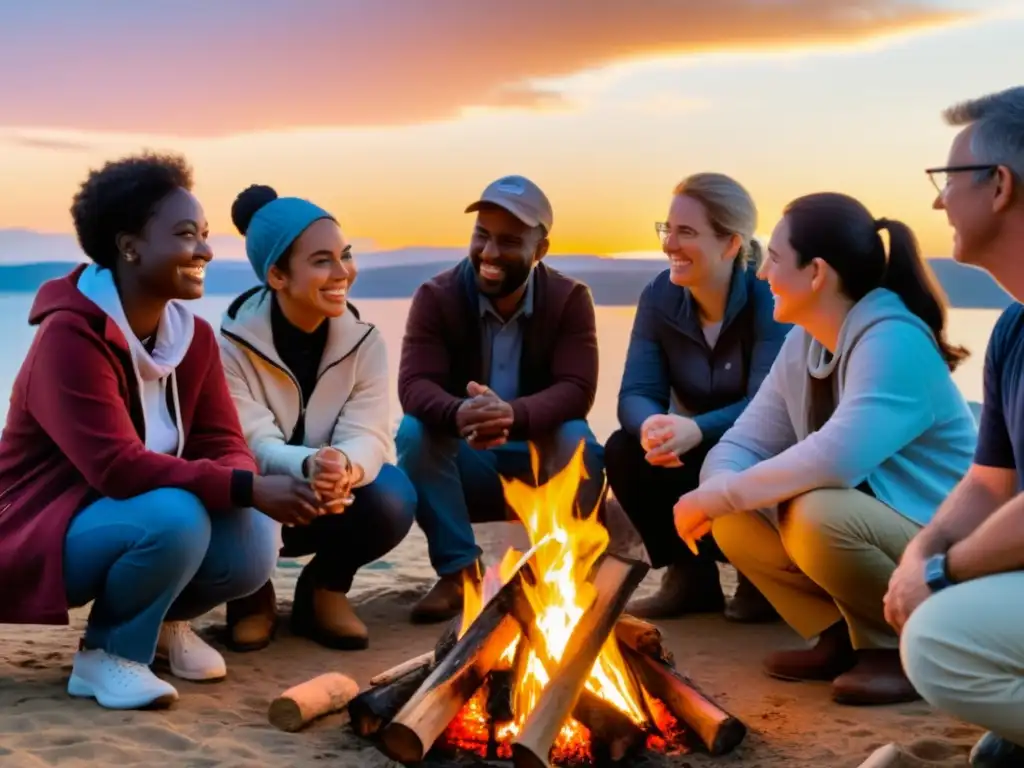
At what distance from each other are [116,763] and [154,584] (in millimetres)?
715

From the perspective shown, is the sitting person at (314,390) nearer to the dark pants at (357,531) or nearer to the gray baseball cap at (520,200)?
the dark pants at (357,531)

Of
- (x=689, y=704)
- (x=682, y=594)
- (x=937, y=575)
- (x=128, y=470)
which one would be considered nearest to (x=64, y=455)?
(x=128, y=470)

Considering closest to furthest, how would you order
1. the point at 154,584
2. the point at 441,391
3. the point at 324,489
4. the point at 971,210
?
1. the point at 971,210
2. the point at 154,584
3. the point at 324,489
4. the point at 441,391

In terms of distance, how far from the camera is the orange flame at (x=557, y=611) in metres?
3.82

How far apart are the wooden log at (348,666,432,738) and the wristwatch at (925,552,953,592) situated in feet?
5.05

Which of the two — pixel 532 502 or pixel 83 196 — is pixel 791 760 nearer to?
pixel 532 502

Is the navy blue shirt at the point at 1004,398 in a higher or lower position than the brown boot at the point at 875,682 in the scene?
higher

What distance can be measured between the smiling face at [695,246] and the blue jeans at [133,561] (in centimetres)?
219

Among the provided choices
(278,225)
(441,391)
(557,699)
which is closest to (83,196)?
(278,225)

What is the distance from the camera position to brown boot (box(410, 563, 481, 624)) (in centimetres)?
556

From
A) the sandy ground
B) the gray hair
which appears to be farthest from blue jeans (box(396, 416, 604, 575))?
the gray hair

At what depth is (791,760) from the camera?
3.82 m

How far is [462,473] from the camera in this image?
5801 mm

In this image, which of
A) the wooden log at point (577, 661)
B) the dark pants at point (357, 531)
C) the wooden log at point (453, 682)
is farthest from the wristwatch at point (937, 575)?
the dark pants at point (357, 531)
